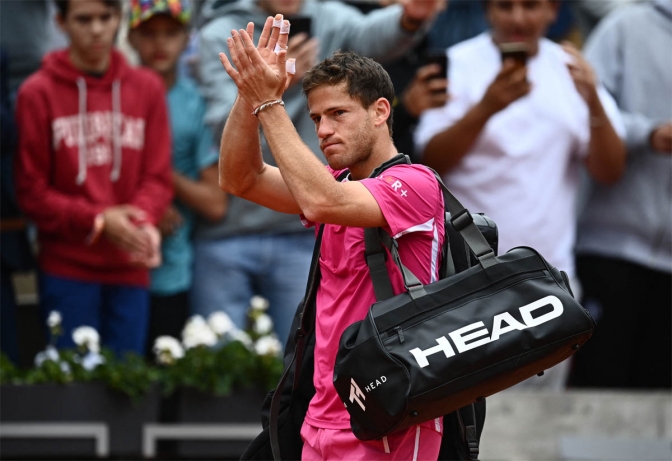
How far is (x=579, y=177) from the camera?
657 centimetres

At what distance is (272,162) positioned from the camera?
20.2 feet

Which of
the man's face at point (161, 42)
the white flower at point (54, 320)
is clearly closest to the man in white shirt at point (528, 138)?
the man's face at point (161, 42)

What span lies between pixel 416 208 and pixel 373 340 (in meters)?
0.43

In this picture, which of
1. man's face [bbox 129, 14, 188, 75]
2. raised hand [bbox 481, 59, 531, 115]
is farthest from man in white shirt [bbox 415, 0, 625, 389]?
man's face [bbox 129, 14, 188, 75]

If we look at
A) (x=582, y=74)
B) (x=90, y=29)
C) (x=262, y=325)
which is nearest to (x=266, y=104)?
(x=262, y=325)

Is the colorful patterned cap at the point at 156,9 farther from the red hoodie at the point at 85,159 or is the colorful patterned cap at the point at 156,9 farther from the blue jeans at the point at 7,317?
the blue jeans at the point at 7,317

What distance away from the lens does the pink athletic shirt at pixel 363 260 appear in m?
3.39

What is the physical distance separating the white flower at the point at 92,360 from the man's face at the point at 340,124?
8.62ft

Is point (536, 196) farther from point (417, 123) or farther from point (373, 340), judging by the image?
point (373, 340)

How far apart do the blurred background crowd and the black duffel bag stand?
257 centimetres

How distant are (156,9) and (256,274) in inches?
62.4

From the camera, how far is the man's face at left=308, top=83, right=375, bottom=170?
3.48 m

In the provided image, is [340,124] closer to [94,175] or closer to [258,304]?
[258,304]

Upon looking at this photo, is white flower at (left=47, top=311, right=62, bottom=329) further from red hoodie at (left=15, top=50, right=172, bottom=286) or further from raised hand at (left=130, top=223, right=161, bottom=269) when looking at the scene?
raised hand at (left=130, top=223, right=161, bottom=269)
